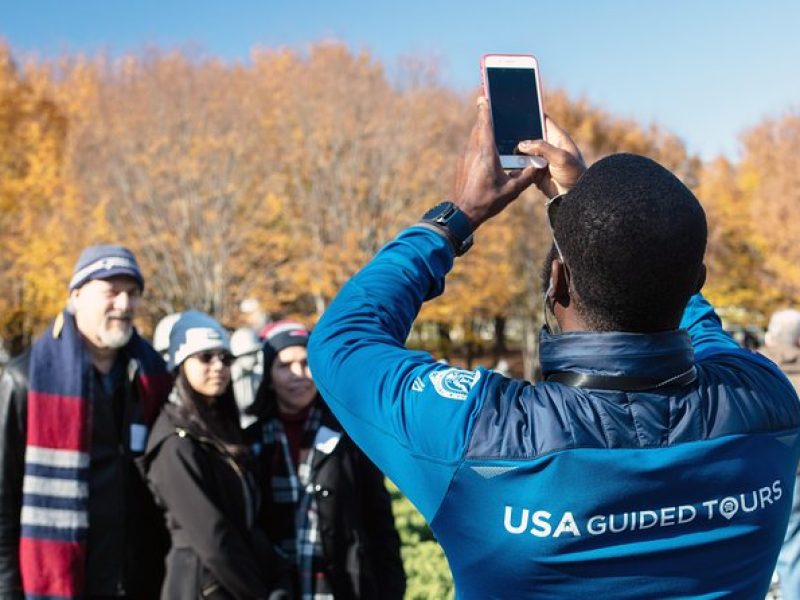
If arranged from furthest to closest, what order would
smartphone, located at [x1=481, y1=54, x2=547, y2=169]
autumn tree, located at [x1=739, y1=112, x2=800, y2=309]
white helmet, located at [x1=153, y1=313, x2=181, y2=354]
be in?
autumn tree, located at [x1=739, y1=112, x2=800, y2=309], white helmet, located at [x1=153, y1=313, x2=181, y2=354], smartphone, located at [x1=481, y1=54, x2=547, y2=169]

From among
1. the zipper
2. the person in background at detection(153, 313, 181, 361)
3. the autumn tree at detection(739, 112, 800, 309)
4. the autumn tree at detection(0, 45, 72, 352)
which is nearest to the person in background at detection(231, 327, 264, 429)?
the person in background at detection(153, 313, 181, 361)

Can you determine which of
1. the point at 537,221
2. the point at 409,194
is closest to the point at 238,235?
the point at 409,194

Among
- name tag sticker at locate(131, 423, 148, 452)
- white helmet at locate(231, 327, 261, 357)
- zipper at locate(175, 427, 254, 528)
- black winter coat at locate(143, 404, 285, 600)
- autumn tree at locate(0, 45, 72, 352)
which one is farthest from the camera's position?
autumn tree at locate(0, 45, 72, 352)

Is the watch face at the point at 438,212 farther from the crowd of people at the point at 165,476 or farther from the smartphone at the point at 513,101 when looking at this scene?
the crowd of people at the point at 165,476

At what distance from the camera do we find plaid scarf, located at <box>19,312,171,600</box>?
3656mm

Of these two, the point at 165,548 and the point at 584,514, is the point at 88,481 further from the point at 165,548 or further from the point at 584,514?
the point at 584,514

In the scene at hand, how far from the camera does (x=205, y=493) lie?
3.69m

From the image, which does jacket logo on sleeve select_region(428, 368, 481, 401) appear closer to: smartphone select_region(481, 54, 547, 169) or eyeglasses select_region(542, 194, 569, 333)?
eyeglasses select_region(542, 194, 569, 333)

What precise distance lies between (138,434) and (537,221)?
2705cm

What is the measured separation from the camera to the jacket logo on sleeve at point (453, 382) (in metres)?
1.44

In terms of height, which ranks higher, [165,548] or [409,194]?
[409,194]

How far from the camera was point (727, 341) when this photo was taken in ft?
6.03

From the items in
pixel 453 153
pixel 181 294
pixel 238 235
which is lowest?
→ pixel 181 294

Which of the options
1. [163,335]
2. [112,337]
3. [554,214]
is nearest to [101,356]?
[112,337]
